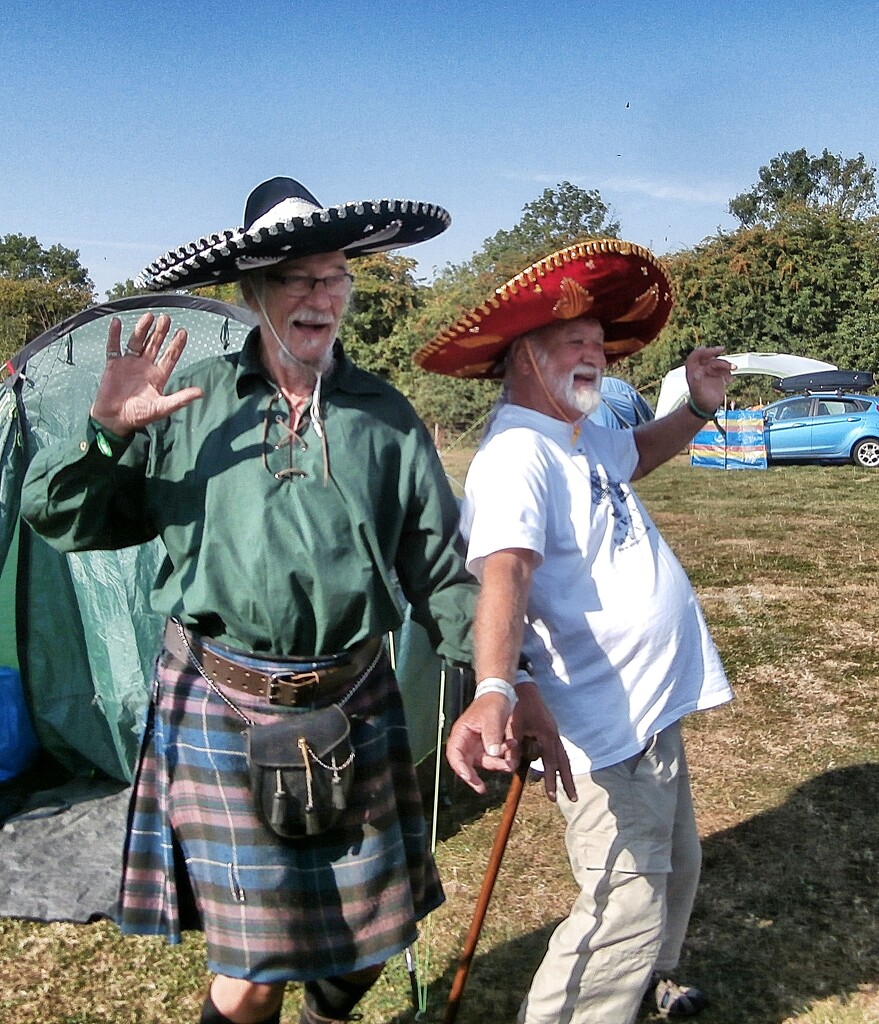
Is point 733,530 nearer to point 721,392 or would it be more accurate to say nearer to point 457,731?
point 721,392

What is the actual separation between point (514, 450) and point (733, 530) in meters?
7.99

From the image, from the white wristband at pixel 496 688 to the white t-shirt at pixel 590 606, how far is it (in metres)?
0.30

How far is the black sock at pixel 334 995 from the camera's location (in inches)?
89.7

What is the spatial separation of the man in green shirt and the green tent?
1.62 metres

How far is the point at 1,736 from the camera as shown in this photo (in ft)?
13.2

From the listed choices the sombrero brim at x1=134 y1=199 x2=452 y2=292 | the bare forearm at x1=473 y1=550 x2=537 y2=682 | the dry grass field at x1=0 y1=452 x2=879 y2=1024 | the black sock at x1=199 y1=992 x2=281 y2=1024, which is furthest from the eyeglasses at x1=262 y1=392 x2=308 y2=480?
the dry grass field at x1=0 y1=452 x2=879 y2=1024

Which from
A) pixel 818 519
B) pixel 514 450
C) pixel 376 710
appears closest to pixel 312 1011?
pixel 376 710

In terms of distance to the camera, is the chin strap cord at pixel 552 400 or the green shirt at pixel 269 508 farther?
the chin strap cord at pixel 552 400

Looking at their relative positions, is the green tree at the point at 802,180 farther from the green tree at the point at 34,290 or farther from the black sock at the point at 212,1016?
the black sock at the point at 212,1016

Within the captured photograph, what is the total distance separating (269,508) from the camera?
6.36 feet

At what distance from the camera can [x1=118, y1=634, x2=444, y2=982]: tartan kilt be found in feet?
6.67

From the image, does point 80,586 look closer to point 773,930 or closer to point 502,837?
point 502,837

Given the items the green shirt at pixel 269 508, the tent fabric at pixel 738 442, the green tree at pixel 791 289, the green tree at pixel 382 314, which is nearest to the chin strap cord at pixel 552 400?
the green shirt at pixel 269 508

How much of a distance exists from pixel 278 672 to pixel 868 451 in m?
14.4
